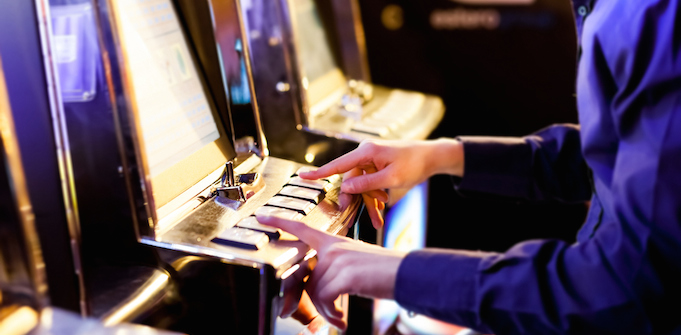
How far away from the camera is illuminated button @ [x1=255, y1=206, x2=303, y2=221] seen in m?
1.01

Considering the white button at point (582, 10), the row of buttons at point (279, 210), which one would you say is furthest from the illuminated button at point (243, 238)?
the white button at point (582, 10)

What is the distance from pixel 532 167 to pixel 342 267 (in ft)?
2.37

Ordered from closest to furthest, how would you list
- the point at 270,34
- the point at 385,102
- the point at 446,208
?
the point at 270,34
the point at 385,102
the point at 446,208

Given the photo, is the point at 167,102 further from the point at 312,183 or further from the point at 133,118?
the point at 312,183

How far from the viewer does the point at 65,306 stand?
0.95m

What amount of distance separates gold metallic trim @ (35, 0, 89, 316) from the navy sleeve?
2.93ft

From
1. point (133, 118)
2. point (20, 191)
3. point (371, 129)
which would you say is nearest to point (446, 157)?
point (371, 129)

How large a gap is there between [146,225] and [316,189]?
0.33 m

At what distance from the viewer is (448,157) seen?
140 centimetres

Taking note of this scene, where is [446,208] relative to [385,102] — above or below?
below

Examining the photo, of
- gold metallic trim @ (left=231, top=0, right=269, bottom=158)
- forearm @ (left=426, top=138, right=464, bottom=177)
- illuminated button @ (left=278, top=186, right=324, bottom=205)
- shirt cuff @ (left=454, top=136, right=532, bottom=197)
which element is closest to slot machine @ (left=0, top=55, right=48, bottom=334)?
illuminated button @ (left=278, top=186, right=324, bottom=205)

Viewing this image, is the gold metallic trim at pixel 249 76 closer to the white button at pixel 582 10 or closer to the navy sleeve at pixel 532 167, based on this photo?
the navy sleeve at pixel 532 167

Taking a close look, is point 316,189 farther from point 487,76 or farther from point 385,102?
point 487,76

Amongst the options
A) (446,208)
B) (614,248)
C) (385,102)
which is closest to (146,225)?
(614,248)
